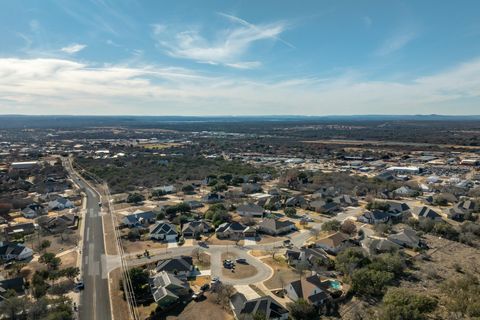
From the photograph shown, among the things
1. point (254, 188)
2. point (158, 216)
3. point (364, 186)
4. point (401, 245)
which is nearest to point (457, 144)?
point (364, 186)

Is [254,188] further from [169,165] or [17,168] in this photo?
[17,168]

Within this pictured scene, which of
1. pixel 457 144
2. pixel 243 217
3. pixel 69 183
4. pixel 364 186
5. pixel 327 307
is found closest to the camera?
pixel 327 307

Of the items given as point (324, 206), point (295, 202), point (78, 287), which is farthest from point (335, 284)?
point (295, 202)

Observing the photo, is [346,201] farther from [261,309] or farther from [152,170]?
[152,170]

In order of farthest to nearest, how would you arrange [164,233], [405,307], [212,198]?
[212,198], [164,233], [405,307]

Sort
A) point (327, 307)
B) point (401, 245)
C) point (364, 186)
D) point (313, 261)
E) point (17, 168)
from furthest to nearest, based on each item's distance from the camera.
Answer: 1. point (17, 168)
2. point (364, 186)
3. point (401, 245)
4. point (313, 261)
5. point (327, 307)
